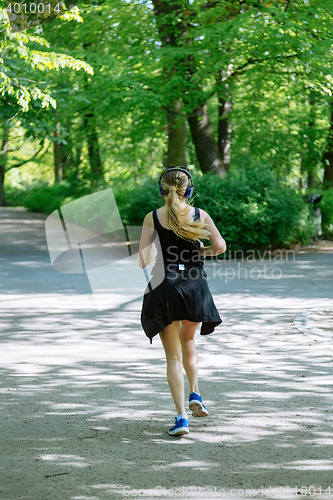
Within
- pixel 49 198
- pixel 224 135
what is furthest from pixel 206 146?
pixel 49 198

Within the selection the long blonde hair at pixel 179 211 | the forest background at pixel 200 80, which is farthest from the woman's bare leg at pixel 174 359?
the forest background at pixel 200 80

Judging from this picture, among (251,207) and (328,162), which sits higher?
(328,162)

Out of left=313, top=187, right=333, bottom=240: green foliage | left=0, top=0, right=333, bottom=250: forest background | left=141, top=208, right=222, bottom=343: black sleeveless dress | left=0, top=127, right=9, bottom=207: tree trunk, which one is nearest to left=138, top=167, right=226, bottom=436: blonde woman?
left=141, top=208, right=222, bottom=343: black sleeveless dress

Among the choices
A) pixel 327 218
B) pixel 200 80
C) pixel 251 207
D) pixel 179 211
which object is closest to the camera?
pixel 179 211

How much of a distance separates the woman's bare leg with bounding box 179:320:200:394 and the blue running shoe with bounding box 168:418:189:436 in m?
0.43

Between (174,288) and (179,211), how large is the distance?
554 millimetres

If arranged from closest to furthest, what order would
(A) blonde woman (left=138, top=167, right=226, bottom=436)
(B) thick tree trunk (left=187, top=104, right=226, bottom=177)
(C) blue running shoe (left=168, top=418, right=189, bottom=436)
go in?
(C) blue running shoe (left=168, top=418, right=189, bottom=436)
(A) blonde woman (left=138, top=167, right=226, bottom=436)
(B) thick tree trunk (left=187, top=104, right=226, bottom=177)

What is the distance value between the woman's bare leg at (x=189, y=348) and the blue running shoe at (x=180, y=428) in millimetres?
431

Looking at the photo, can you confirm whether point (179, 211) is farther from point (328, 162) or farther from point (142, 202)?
point (328, 162)

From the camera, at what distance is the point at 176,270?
16.7 ft

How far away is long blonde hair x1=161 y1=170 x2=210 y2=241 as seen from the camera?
4.93 metres

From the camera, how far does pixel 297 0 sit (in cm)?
1975

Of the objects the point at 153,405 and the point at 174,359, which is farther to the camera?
the point at 153,405

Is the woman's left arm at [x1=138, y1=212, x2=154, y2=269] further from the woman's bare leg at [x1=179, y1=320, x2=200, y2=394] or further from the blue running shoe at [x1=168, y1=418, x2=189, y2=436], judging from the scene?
the blue running shoe at [x1=168, y1=418, x2=189, y2=436]
